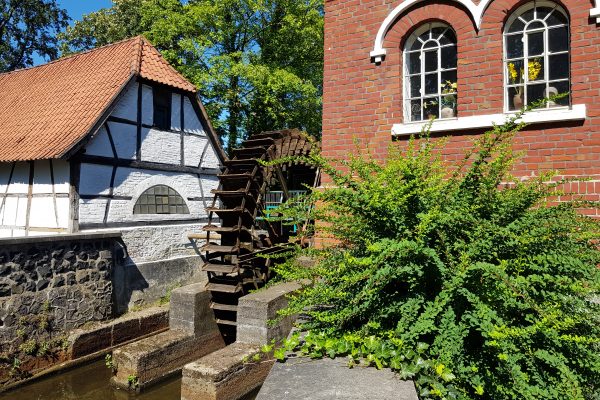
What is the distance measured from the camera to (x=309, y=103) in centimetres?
1698

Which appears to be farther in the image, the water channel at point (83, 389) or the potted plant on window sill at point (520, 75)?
the water channel at point (83, 389)

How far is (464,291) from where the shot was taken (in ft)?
8.69

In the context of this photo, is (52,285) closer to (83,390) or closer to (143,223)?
(83,390)

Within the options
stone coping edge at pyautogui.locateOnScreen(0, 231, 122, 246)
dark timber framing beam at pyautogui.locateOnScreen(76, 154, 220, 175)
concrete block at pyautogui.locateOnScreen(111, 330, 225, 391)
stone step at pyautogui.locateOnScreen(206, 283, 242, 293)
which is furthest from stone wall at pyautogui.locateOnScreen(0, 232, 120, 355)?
stone step at pyautogui.locateOnScreen(206, 283, 242, 293)

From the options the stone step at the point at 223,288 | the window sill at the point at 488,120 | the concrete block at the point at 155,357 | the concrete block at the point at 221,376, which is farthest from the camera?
the stone step at the point at 223,288

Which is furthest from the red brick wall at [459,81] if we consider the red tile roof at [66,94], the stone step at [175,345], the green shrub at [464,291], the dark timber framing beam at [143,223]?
the dark timber framing beam at [143,223]

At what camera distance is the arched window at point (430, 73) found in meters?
5.64

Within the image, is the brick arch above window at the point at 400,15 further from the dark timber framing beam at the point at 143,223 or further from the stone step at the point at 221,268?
the dark timber framing beam at the point at 143,223

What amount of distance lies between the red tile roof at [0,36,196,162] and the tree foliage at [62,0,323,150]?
3890 millimetres

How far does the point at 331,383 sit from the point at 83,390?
6.18 m

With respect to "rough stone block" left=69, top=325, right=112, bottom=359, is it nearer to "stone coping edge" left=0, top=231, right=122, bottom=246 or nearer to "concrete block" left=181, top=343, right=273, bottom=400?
"stone coping edge" left=0, top=231, right=122, bottom=246

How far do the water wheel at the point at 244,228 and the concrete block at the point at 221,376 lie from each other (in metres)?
1.76

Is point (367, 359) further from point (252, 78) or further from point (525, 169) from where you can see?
point (252, 78)

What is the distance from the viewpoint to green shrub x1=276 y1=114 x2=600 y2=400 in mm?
2562
